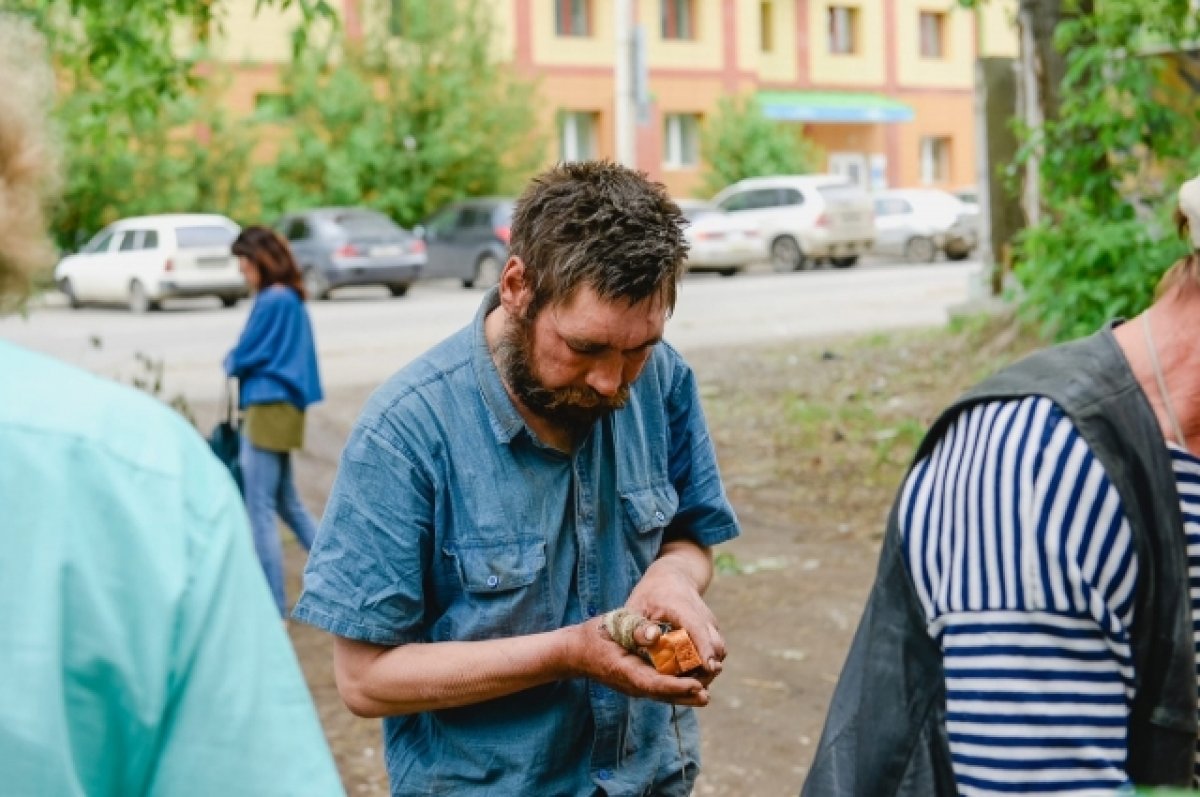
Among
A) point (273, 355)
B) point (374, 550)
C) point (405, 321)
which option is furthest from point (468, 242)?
point (374, 550)

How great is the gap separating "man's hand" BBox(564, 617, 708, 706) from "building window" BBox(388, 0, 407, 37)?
1400 inches

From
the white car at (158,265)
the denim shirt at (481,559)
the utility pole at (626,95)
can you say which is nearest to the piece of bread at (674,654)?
the denim shirt at (481,559)

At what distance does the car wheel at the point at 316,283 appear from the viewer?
27656 millimetres

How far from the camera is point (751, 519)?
9.55 meters

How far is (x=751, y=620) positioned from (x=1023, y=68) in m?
6.57

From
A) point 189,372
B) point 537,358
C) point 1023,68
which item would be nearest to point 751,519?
point 1023,68

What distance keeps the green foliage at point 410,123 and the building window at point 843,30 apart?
15996mm

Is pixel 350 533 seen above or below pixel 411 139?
below

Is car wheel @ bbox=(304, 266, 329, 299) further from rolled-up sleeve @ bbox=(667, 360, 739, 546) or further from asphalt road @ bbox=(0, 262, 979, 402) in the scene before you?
rolled-up sleeve @ bbox=(667, 360, 739, 546)

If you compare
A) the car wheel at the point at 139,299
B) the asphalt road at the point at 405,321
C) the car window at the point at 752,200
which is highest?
the car window at the point at 752,200

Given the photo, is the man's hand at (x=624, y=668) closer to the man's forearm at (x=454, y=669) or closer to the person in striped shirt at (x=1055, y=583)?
the man's forearm at (x=454, y=669)

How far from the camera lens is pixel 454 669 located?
103 inches

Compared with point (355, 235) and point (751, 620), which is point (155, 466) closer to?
point (751, 620)

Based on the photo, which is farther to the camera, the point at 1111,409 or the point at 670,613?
the point at 670,613
